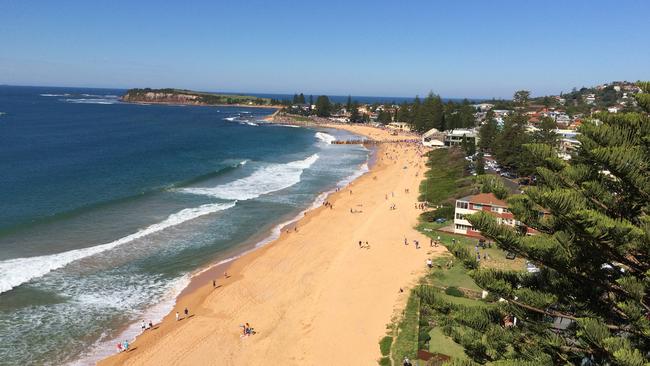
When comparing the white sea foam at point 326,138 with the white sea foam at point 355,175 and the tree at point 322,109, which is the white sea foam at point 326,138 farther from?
the tree at point 322,109

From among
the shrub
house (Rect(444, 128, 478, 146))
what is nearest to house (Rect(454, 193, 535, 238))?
the shrub

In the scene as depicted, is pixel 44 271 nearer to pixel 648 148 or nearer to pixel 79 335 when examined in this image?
pixel 79 335

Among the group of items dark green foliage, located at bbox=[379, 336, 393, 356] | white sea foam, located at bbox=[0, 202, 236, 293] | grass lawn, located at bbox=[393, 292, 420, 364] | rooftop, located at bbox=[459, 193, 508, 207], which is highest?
rooftop, located at bbox=[459, 193, 508, 207]

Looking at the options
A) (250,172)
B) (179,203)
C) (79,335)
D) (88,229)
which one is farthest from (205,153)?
(79,335)

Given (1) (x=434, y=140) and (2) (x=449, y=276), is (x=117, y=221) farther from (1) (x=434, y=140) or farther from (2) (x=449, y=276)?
(1) (x=434, y=140)

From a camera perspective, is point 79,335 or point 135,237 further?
point 135,237

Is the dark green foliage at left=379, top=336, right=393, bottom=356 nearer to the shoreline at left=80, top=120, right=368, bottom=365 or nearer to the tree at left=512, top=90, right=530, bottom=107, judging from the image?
the shoreline at left=80, top=120, right=368, bottom=365
